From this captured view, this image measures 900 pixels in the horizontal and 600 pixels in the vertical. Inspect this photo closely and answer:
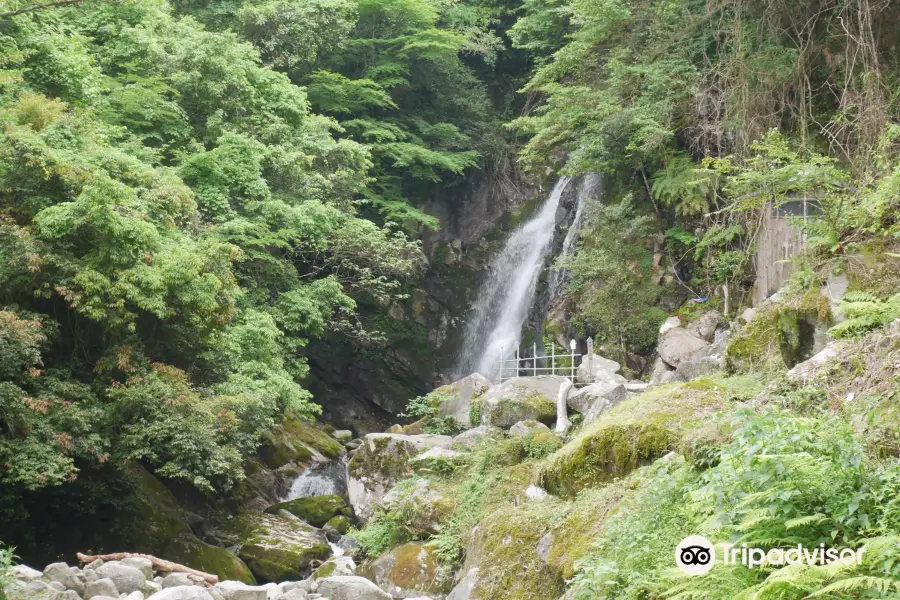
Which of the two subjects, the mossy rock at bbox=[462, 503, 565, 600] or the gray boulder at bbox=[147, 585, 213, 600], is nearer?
the mossy rock at bbox=[462, 503, 565, 600]

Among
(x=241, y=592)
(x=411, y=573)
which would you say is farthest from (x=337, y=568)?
(x=241, y=592)

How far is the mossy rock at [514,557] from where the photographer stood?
6520 millimetres

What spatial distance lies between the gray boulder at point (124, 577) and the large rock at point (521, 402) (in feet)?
21.1

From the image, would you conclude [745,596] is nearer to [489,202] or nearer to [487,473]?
[487,473]

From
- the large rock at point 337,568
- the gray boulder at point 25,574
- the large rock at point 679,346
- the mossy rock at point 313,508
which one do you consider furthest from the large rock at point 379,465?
the gray boulder at point 25,574

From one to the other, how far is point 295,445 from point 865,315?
514 inches

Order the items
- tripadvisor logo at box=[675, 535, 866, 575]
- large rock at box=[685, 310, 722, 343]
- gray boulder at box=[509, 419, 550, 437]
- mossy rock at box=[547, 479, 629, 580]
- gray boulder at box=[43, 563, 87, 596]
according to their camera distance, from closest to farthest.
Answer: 1. tripadvisor logo at box=[675, 535, 866, 575]
2. mossy rock at box=[547, 479, 629, 580]
3. gray boulder at box=[43, 563, 87, 596]
4. gray boulder at box=[509, 419, 550, 437]
5. large rock at box=[685, 310, 722, 343]

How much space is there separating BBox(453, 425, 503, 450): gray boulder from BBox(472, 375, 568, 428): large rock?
0.30 m

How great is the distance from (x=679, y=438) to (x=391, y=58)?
20.4 meters

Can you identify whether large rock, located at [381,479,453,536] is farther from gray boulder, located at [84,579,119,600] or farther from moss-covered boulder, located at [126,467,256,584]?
gray boulder, located at [84,579,119,600]

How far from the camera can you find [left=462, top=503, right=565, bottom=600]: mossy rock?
257 inches

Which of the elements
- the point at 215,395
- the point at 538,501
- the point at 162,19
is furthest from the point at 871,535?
the point at 162,19

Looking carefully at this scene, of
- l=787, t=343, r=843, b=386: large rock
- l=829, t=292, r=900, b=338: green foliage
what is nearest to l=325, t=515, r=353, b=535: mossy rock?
l=787, t=343, r=843, b=386: large rock

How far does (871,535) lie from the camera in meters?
3.35
